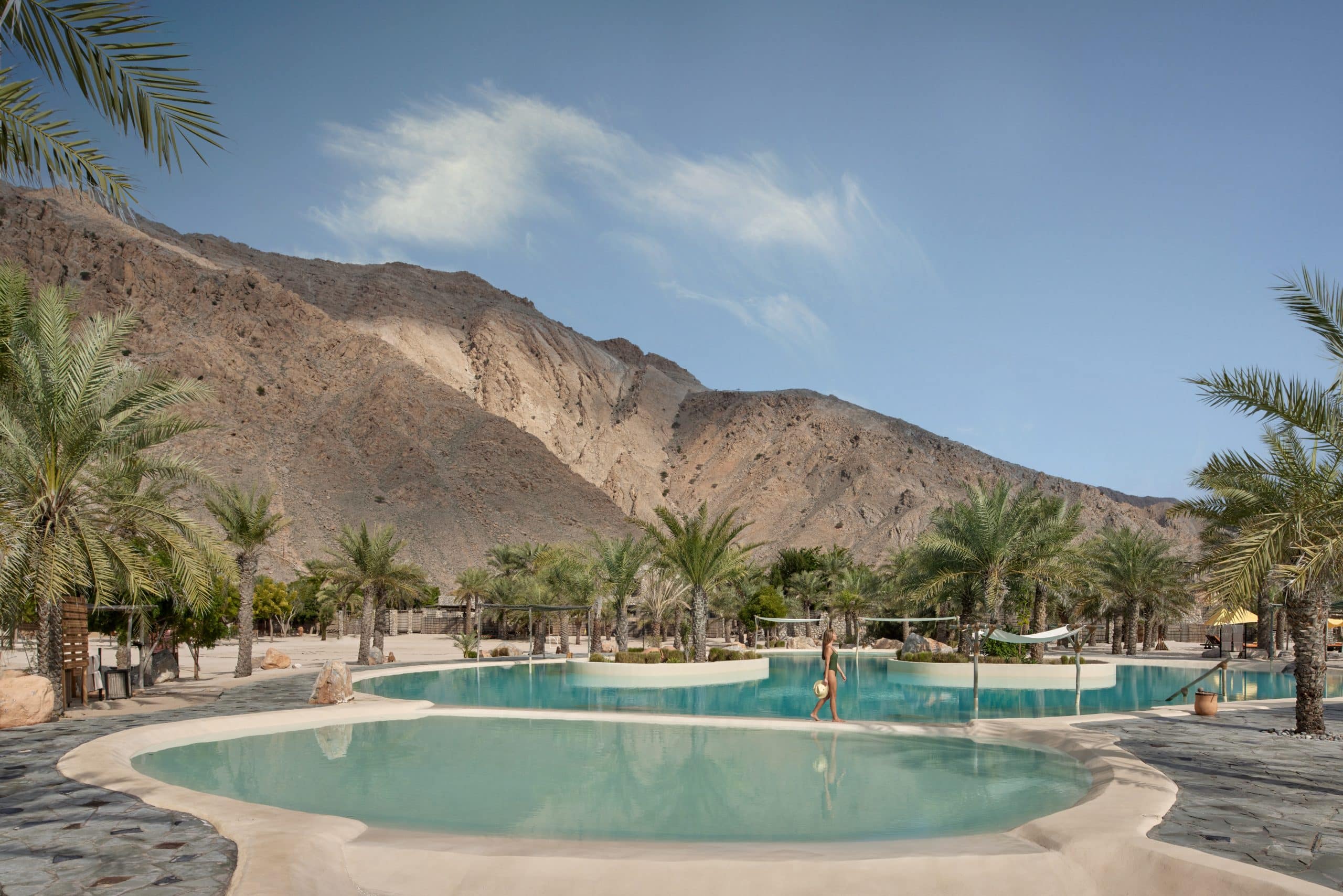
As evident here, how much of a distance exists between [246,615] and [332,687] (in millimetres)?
7872

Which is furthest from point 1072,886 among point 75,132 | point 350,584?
point 350,584

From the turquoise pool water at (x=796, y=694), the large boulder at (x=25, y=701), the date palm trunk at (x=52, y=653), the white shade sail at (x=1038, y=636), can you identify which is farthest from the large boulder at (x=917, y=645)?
the large boulder at (x=25, y=701)

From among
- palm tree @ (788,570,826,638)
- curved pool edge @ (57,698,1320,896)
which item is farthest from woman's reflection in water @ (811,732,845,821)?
palm tree @ (788,570,826,638)

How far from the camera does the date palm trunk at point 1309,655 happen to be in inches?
490

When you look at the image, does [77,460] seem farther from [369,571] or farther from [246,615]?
[369,571]

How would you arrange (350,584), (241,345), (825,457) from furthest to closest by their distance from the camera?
1. (825,457)
2. (241,345)
3. (350,584)

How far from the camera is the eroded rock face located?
16.8 metres

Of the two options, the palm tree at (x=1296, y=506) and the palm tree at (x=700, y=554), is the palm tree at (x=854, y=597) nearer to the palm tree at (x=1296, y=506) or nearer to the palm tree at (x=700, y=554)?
the palm tree at (x=700, y=554)

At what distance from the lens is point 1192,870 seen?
6379 millimetres

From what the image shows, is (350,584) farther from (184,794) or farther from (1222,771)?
(1222,771)

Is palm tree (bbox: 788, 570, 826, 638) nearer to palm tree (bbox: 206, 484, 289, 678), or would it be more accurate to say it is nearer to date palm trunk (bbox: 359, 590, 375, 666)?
date palm trunk (bbox: 359, 590, 375, 666)

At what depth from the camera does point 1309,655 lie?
12.6 meters

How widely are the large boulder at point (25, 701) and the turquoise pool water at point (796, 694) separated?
6.96 m

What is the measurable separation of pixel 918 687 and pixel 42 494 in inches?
787
